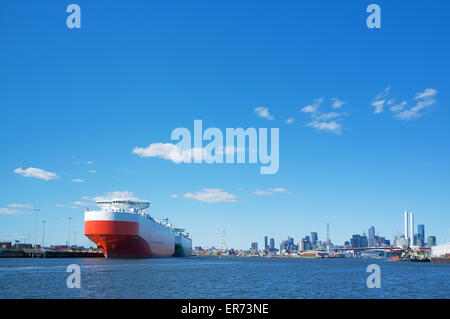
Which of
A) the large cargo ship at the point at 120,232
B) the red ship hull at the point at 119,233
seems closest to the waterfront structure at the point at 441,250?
the large cargo ship at the point at 120,232

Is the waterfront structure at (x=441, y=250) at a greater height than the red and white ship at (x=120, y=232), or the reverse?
the red and white ship at (x=120, y=232)

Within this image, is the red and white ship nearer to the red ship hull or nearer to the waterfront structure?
the red ship hull

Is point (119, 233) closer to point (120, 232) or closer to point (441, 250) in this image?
point (120, 232)

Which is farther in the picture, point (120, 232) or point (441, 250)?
point (441, 250)

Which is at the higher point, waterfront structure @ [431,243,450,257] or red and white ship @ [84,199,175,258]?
red and white ship @ [84,199,175,258]

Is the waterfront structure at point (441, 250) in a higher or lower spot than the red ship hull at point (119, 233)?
lower

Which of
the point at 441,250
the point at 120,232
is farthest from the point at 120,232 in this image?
the point at 441,250

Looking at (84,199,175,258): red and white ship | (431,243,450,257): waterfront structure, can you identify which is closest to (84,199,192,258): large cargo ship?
(84,199,175,258): red and white ship

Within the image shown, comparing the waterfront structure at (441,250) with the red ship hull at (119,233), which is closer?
the red ship hull at (119,233)

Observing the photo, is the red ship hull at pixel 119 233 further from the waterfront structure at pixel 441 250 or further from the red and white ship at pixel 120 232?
the waterfront structure at pixel 441 250
